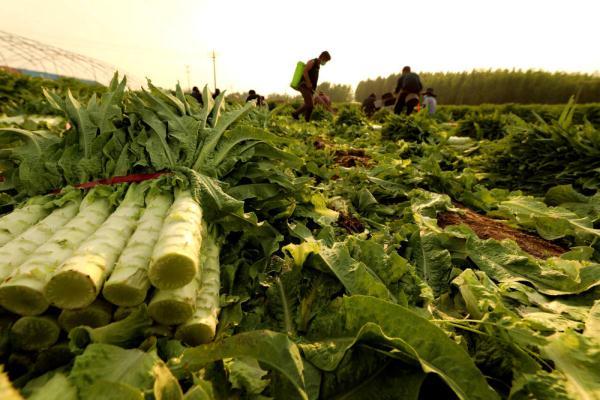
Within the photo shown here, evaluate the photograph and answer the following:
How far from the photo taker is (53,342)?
1.14 metres

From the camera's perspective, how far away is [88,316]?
113 centimetres

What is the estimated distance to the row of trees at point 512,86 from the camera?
34.4 meters

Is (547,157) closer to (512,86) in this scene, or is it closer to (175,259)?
(175,259)

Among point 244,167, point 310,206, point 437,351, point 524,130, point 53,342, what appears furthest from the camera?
point 524,130

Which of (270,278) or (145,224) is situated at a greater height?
(145,224)

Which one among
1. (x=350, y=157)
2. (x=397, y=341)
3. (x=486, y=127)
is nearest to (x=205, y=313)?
(x=397, y=341)

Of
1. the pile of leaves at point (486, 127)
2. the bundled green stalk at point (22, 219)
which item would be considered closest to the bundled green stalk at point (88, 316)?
the bundled green stalk at point (22, 219)

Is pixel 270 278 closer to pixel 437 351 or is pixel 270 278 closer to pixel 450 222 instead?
pixel 437 351

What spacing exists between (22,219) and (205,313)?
111 centimetres

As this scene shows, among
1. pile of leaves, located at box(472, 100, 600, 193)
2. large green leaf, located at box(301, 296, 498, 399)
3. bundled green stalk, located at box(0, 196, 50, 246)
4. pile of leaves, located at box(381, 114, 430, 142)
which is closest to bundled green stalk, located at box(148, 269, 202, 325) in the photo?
large green leaf, located at box(301, 296, 498, 399)

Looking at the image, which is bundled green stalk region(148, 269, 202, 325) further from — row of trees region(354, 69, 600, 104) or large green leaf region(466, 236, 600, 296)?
row of trees region(354, 69, 600, 104)

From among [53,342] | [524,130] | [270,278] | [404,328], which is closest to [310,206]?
[270,278]

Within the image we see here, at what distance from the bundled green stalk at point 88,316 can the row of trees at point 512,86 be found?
43384 millimetres

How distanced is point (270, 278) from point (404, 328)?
0.80 metres
